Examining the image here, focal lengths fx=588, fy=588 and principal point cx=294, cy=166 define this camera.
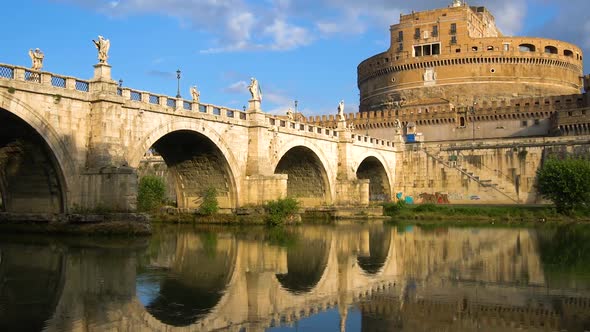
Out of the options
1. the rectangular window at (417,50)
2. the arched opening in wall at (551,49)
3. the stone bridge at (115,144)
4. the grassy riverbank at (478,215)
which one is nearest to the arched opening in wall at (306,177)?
the stone bridge at (115,144)

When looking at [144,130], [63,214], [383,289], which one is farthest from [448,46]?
[383,289]

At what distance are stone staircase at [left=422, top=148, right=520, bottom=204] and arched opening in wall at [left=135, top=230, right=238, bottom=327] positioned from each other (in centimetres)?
3510

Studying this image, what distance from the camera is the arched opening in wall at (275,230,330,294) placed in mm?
15677

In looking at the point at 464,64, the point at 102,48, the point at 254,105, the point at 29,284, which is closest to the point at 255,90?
the point at 254,105

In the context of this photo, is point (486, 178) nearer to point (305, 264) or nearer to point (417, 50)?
point (417, 50)

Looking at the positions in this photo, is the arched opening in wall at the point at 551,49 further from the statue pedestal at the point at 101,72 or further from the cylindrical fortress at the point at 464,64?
the statue pedestal at the point at 101,72

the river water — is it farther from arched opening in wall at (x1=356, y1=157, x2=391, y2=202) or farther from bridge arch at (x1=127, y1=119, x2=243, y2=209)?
arched opening in wall at (x1=356, y1=157, x2=391, y2=202)

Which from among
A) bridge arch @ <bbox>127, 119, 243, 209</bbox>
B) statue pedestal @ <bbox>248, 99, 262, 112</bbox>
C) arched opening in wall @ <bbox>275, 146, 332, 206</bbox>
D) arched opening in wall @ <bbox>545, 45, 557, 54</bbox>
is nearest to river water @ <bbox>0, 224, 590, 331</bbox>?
bridge arch @ <bbox>127, 119, 243, 209</bbox>

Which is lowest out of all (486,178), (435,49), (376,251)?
(376,251)

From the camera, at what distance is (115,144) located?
88.6 ft

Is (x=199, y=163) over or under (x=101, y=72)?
under

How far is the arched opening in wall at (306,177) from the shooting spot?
4562 cm

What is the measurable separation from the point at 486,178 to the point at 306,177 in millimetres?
18699

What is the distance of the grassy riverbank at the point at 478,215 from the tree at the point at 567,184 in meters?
0.71
